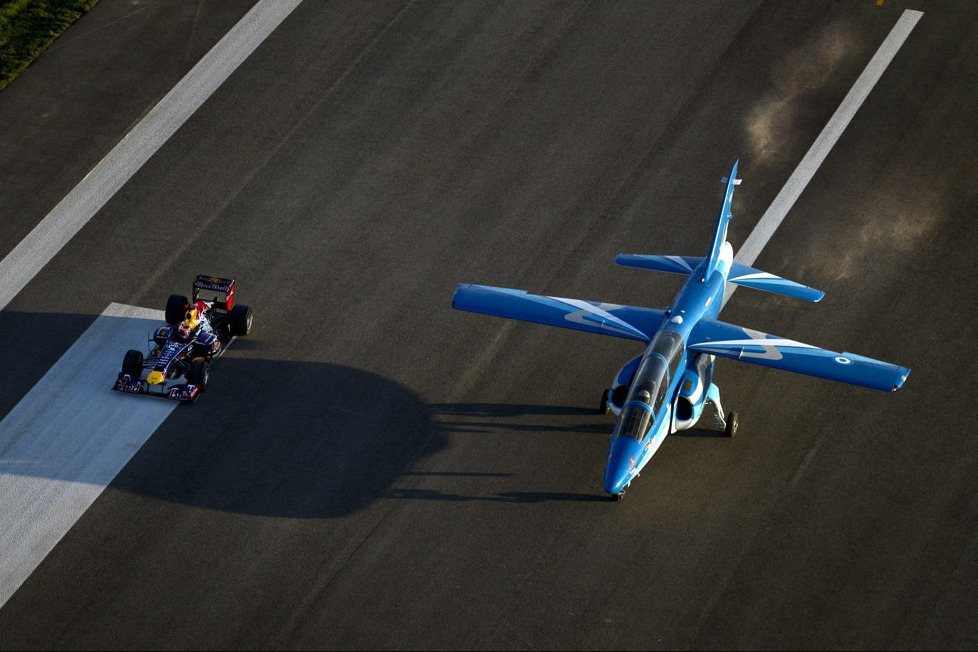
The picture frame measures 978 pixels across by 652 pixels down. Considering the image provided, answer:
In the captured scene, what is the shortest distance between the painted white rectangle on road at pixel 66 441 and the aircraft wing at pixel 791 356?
12898mm

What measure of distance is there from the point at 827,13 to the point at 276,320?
21690mm

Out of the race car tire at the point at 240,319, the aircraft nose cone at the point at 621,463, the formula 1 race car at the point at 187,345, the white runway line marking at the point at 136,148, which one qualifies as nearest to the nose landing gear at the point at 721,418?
the aircraft nose cone at the point at 621,463

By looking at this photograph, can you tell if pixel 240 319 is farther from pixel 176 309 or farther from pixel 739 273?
pixel 739 273

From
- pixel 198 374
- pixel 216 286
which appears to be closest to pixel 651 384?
pixel 198 374

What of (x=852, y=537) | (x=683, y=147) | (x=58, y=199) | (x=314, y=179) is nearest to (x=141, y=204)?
(x=58, y=199)

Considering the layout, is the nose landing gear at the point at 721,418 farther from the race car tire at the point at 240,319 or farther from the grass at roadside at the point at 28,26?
the grass at roadside at the point at 28,26

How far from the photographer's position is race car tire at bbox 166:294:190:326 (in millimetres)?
30688

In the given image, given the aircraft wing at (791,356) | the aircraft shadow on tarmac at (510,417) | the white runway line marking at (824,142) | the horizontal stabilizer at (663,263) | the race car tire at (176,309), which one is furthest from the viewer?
the white runway line marking at (824,142)

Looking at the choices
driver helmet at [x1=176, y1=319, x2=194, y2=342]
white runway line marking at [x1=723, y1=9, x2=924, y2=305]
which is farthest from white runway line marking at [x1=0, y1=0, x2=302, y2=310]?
white runway line marking at [x1=723, y1=9, x2=924, y2=305]

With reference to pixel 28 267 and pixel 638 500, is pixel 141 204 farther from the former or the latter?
pixel 638 500

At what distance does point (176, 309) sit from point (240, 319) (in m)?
1.59

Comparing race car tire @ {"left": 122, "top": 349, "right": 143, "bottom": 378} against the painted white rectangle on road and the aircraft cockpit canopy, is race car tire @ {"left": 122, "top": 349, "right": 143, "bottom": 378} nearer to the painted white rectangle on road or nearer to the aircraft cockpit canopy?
the painted white rectangle on road

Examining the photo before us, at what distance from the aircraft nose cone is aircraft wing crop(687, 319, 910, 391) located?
321 cm

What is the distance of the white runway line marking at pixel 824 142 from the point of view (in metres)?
34.0
